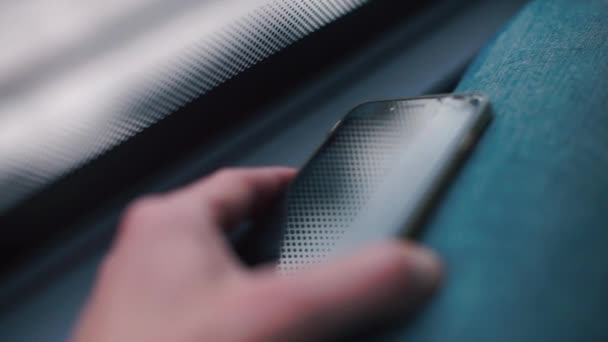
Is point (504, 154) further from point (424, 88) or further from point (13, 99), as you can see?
point (13, 99)

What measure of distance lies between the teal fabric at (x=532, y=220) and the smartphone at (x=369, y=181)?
22 millimetres

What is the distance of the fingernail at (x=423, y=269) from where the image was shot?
23 centimetres

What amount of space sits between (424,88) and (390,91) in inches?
2.1

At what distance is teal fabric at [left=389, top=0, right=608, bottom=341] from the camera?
11.3 inches

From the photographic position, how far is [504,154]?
1.23ft

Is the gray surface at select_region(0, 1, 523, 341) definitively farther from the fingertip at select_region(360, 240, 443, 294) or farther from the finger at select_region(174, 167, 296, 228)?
the fingertip at select_region(360, 240, 443, 294)

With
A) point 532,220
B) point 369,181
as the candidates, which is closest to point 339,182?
point 369,181

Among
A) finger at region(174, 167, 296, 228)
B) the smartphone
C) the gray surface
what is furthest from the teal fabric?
the gray surface

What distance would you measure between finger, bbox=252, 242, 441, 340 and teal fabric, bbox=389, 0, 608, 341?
7cm

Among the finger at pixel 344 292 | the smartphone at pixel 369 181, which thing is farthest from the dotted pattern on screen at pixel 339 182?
the finger at pixel 344 292

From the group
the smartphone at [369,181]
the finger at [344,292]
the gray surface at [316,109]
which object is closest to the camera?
the finger at [344,292]

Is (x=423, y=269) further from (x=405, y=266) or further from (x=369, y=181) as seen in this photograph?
(x=369, y=181)

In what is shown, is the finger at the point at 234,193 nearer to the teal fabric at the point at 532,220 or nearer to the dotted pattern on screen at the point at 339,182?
the dotted pattern on screen at the point at 339,182

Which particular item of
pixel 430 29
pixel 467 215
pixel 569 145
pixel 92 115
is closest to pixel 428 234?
pixel 467 215
